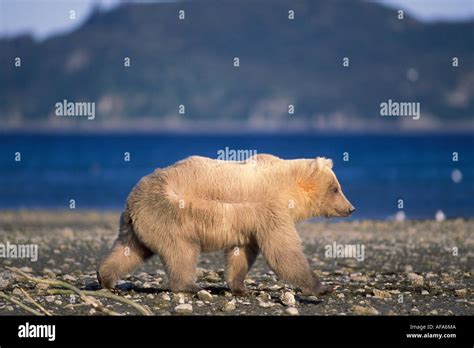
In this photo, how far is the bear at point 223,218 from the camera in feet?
43.1

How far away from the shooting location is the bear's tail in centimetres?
1351

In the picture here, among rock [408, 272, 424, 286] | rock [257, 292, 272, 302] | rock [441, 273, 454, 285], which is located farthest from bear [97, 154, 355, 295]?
rock [441, 273, 454, 285]

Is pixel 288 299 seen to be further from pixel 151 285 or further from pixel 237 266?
pixel 151 285

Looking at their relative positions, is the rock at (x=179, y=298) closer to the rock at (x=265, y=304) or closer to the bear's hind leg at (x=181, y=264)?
the bear's hind leg at (x=181, y=264)

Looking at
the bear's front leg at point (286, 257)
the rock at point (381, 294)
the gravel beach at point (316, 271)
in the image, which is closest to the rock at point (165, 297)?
the gravel beach at point (316, 271)

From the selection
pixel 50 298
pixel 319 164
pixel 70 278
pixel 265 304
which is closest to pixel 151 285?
pixel 70 278

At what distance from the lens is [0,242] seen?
21.8m

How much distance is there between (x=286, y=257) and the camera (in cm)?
1302

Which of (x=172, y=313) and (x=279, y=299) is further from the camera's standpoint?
(x=279, y=299)

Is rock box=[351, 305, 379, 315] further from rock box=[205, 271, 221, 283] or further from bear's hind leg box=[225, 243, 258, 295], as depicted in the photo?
rock box=[205, 271, 221, 283]

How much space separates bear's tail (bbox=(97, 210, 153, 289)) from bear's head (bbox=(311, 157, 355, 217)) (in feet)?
7.97
